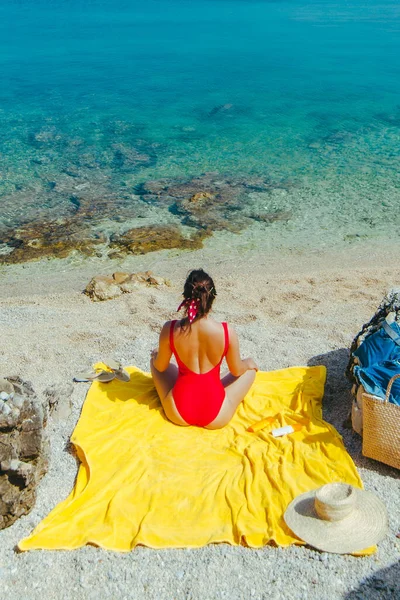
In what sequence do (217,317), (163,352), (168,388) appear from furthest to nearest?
(217,317) < (168,388) < (163,352)

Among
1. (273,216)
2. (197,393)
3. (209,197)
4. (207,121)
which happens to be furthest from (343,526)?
(207,121)

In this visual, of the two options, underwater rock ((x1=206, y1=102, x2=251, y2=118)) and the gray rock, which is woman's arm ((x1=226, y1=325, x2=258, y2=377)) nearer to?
the gray rock

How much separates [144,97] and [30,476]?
2393 cm

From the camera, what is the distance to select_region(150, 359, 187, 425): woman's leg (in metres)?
5.86

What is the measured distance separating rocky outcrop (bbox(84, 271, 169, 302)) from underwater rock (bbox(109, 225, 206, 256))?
1.98 m

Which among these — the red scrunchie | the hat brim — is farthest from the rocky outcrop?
the hat brim

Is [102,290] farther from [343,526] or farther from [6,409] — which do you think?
[343,526]

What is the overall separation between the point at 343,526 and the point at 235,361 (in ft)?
6.42

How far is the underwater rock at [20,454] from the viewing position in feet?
16.1

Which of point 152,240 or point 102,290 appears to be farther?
point 152,240

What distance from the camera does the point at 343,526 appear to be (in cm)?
450

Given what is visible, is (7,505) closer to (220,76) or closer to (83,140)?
(83,140)

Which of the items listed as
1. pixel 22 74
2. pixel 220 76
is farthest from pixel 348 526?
pixel 22 74

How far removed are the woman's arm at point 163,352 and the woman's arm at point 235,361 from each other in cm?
61
